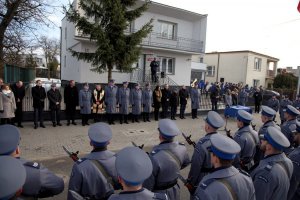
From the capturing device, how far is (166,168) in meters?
3.54

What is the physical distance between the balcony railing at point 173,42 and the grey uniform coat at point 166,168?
60.0 ft

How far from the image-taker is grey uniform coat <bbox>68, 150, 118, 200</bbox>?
→ 309 centimetres

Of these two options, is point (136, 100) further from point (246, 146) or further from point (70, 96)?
point (246, 146)

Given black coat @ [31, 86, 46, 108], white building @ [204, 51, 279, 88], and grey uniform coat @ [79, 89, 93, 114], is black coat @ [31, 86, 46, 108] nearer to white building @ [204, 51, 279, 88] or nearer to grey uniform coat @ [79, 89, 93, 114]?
grey uniform coat @ [79, 89, 93, 114]

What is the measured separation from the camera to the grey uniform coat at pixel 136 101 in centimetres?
1298

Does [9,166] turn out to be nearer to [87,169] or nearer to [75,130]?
[87,169]

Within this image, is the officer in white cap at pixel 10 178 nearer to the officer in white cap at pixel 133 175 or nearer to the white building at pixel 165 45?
the officer in white cap at pixel 133 175

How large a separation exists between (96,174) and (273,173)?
7.03 feet

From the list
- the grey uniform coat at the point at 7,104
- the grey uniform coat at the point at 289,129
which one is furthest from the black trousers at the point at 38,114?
the grey uniform coat at the point at 289,129

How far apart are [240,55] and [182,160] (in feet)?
125

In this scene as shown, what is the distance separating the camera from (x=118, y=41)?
51.4ft

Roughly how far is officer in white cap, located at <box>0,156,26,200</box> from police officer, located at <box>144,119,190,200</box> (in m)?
1.79

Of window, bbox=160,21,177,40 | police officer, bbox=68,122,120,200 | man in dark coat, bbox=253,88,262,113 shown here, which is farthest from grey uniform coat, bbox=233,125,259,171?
window, bbox=160,21,177,40

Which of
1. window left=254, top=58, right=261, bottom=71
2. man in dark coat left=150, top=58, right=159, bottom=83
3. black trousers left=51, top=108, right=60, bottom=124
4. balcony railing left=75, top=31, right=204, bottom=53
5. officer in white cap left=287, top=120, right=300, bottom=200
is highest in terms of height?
balcony railing left=75, top=31, right=204, bottom=53
